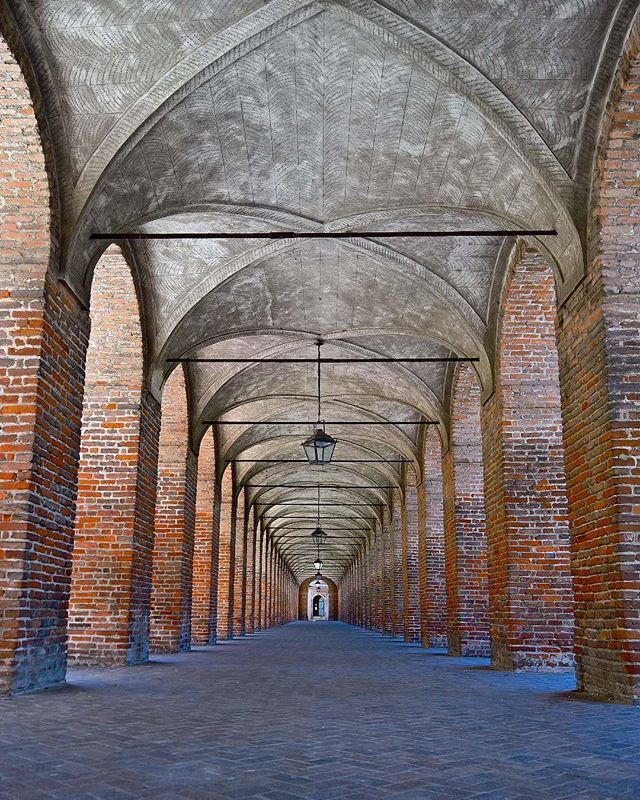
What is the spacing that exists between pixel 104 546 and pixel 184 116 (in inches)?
235

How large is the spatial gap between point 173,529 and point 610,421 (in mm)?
9830

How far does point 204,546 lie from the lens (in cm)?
1906

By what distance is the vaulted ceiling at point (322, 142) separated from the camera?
23.5 ft

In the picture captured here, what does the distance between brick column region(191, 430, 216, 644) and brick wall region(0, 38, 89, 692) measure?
10732mm

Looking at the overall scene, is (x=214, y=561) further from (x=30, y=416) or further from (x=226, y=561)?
(x=30, y=416)

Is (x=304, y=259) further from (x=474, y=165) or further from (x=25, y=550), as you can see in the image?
(x=25, y=550)

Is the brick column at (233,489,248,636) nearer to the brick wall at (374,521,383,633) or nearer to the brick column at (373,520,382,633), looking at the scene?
the brick wall at (374,521,383,633)

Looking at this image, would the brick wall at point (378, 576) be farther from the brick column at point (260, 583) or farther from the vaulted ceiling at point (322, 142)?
the vaulted ceiling at point (322, 142)

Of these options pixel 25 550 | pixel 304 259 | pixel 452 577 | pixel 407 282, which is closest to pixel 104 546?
pixel 25 550

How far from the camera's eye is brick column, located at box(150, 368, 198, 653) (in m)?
14.6

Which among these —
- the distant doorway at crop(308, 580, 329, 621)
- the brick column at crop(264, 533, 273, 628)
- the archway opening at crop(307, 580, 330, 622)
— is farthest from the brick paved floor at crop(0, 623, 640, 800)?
the distant doorway at crop(308, 580, 329, 621)

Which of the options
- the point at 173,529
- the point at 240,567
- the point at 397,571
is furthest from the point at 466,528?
the point at 240,567

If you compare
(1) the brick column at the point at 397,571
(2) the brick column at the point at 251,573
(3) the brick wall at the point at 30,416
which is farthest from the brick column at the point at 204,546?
(3) the brick wall at the point at 30,416

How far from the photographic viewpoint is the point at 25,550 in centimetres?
705
